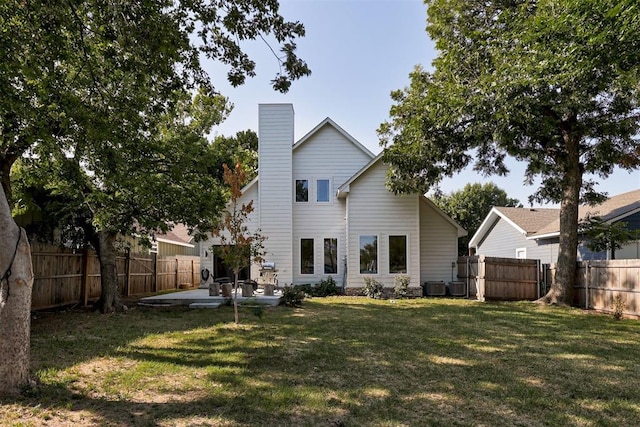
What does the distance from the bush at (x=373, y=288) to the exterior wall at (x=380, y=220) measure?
0.41m

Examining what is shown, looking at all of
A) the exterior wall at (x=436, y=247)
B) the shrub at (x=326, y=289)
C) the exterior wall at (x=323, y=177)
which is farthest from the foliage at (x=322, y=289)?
the exterior wall at (x=436, y=247)

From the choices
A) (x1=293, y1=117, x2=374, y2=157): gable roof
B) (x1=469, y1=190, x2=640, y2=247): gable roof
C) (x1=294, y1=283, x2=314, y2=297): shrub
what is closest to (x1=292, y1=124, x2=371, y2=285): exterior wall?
(x1=293, y1=117, x2=374, y2=157): gable roof

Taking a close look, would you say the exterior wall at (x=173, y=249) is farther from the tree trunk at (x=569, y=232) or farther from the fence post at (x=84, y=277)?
the tree trunk at (x=569, y=232)

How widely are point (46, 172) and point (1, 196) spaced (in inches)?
203

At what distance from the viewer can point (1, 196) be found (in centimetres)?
416

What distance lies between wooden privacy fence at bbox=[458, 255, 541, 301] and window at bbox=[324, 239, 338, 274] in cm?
570

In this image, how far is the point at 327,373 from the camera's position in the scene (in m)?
5.26

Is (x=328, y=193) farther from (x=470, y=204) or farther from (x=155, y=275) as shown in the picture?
(x=470, y=204)

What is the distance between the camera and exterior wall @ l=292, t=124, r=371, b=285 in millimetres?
17375

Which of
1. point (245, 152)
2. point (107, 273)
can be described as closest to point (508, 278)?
point (107, 273)

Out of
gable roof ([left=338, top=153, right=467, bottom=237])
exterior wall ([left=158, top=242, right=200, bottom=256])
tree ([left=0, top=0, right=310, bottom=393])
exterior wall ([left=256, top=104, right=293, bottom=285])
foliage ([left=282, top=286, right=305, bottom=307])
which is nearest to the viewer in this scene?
tree ([left=0, top=0, right=310, bottom=393])

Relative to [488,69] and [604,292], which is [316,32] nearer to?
[488,69]

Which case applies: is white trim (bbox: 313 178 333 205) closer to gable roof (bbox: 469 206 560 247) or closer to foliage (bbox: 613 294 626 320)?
foliage (bbox: 613 294 626 320)

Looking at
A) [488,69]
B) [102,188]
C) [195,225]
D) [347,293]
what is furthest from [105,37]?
[347,293]
